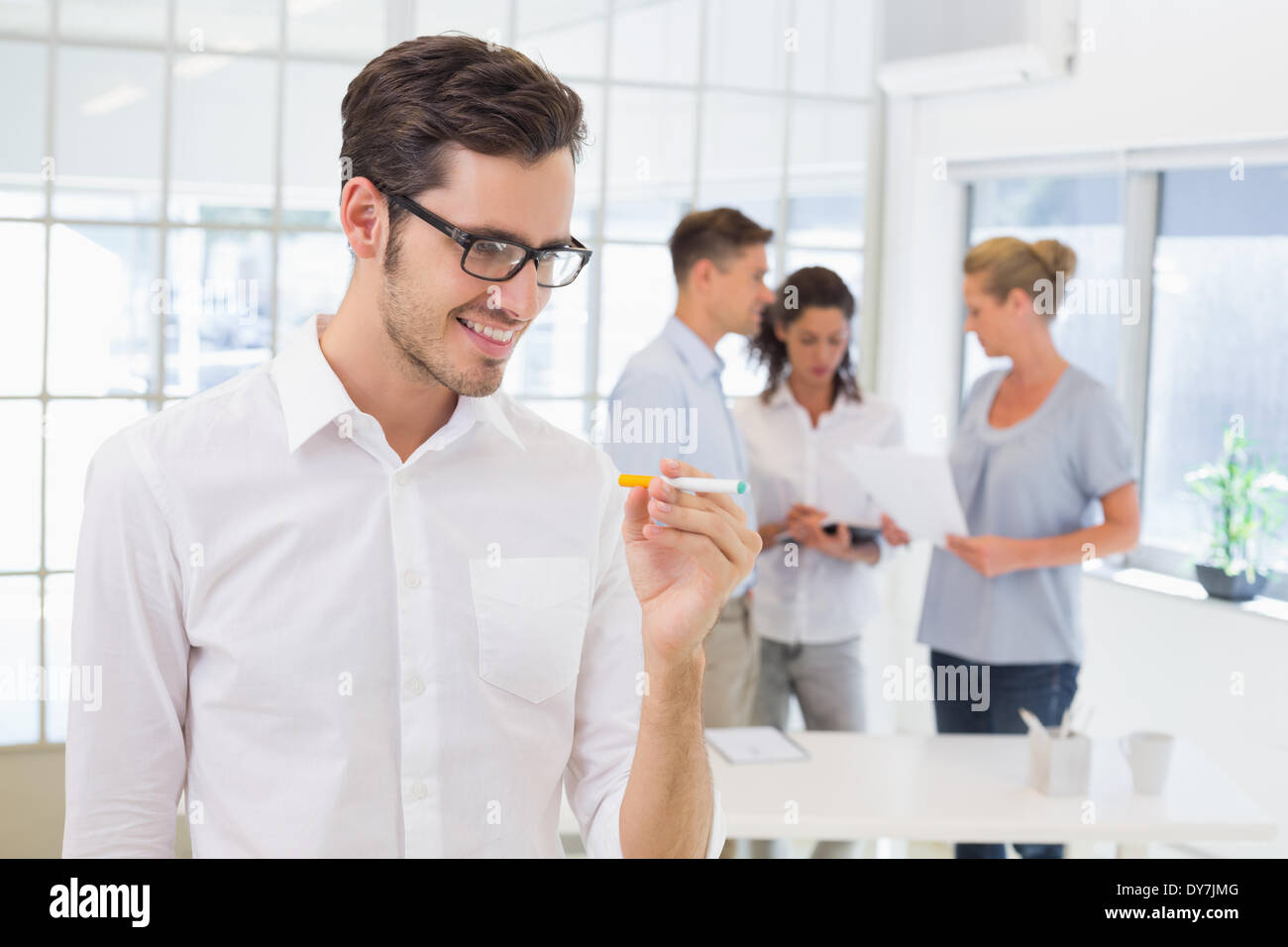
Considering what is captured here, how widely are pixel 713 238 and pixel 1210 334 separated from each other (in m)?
1.82

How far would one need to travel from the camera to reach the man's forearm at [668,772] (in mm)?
1124

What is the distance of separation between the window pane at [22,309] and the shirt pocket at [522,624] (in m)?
2.73

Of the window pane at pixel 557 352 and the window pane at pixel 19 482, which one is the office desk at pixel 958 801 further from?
the window pane at pixel 19 482

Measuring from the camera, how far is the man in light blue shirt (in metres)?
2.87

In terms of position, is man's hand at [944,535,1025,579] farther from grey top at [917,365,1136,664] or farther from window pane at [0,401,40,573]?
window pane at [0,401,40,573]

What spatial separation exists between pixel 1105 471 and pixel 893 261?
173cm

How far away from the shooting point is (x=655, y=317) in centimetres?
405

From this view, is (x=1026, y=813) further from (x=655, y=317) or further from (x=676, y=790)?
(x=655, y=317)

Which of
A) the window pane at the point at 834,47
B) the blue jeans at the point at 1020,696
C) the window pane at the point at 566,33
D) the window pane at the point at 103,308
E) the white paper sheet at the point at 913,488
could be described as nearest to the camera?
the white paper sheet at the point at 913,488

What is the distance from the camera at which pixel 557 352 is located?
3.94 meters

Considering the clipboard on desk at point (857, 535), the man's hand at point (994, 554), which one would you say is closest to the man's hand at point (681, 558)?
the man's hand at point (994, 554)

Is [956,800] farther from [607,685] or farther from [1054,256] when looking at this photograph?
[1054,256]

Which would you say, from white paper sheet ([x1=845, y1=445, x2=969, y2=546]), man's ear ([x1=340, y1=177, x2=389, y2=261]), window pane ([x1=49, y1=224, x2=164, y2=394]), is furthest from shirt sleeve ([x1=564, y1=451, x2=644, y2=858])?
window pane ([x1=49, y1=224, x2=164, y2=394])
